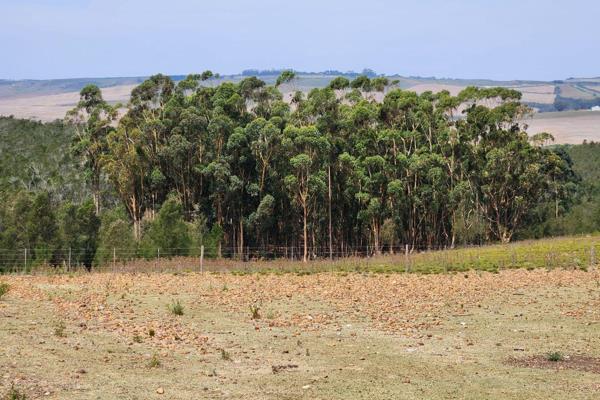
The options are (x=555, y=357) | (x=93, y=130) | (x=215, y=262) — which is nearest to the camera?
(x=555, y=357)

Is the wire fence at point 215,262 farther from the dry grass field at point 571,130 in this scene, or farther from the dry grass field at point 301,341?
the dry grass field at point 571,130

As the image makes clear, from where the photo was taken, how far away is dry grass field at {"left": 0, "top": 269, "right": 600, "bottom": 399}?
1384cm

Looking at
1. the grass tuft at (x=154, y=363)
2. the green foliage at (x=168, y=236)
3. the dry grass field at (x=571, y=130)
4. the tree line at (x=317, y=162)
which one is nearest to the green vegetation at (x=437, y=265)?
the green foliage at (x=168, y=236)

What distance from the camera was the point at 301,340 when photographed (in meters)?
18.6

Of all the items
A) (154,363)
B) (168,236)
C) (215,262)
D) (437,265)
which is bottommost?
(215,262)

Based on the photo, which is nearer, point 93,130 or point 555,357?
point 555,357

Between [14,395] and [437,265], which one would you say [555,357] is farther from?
[437,265]

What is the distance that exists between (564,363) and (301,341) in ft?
19.1

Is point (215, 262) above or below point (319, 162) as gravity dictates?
below

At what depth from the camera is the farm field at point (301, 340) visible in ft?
45.5

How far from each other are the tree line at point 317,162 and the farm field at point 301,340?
29507 mm

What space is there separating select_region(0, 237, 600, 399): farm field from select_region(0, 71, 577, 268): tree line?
2951cm

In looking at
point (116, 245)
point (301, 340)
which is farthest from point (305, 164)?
point (301, 340)

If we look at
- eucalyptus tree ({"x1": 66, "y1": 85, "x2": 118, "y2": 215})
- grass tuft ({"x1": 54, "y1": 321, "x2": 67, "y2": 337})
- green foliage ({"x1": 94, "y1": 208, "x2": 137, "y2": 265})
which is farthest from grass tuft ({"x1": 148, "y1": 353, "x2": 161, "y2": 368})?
eucalyptus tree ({"x1": 66, "y1": 85, "x2": 118, "y2": 215})
